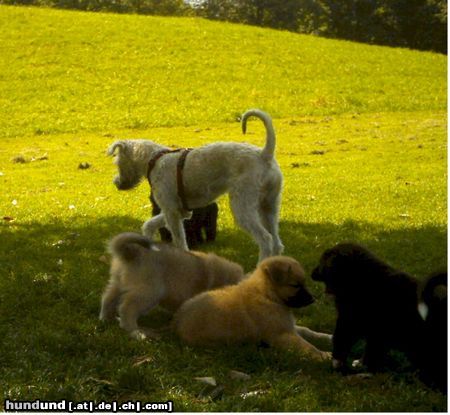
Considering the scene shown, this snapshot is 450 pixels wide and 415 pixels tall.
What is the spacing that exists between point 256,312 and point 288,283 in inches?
14.9

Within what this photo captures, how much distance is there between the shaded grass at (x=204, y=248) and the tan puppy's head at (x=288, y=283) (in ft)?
1.77

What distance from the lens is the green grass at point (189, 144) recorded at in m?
5.48

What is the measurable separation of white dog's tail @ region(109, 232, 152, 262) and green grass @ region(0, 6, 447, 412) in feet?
2.16

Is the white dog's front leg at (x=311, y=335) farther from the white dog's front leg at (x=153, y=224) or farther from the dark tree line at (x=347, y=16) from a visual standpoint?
the dark tree line at (x=347, y=16)

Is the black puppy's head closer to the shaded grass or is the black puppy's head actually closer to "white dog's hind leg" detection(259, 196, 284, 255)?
the shaded grass

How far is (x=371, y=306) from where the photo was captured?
562cm

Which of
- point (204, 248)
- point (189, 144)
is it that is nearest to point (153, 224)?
point (204, 248)

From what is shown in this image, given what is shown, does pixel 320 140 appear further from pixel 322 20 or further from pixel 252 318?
pixel 322 20

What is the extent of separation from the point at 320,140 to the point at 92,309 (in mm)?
16484

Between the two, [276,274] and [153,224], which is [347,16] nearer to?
[153,224]

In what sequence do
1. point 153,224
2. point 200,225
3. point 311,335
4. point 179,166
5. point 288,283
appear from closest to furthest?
point 288,283 < point 311,335 < point 179,166 < point 153,224 < point 200,225

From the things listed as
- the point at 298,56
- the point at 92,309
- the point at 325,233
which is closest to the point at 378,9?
the point at 298,56

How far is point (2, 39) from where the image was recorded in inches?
1543

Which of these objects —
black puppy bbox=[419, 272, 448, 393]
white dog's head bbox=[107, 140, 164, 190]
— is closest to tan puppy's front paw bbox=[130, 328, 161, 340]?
black puppy bbox=[419, 272, 448, 393]
